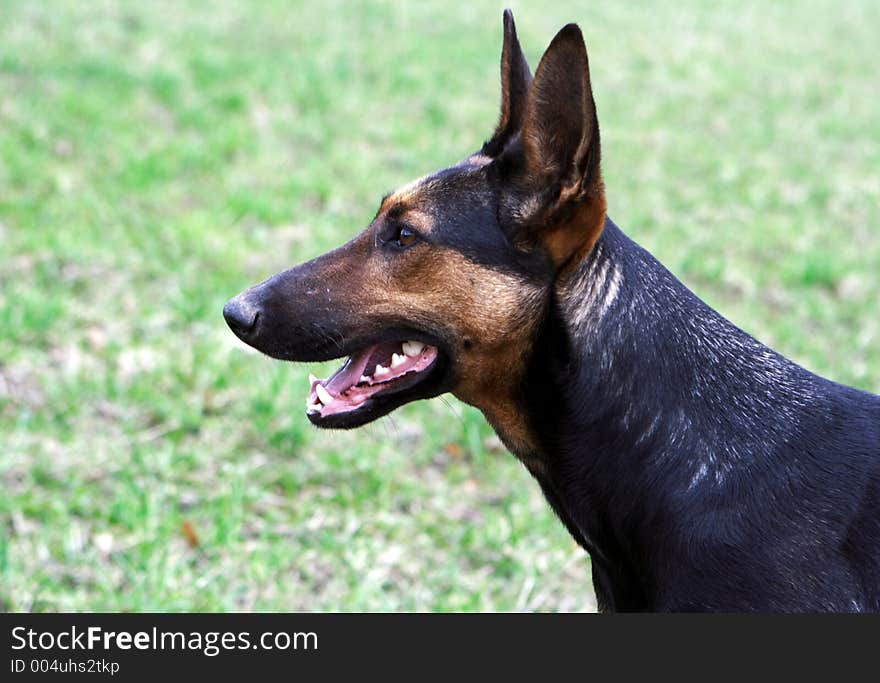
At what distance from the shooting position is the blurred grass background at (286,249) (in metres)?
4.67

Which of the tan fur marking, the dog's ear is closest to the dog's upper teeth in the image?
A: the tan fur marking

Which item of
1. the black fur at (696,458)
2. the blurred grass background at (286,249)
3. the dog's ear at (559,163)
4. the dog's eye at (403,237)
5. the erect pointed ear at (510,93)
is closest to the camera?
the black fur at (696,458)

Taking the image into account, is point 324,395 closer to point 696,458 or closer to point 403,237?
point 403,237

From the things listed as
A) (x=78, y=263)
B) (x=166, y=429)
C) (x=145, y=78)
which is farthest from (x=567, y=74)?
(x=145, y=78)

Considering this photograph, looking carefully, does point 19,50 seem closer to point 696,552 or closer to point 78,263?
point 78,263

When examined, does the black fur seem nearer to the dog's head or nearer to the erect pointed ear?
the dog's head

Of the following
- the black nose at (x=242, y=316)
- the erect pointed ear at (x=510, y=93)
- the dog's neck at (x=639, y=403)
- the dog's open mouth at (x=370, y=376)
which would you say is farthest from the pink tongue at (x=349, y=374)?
the erect pointed ear at (x=510, y=93)

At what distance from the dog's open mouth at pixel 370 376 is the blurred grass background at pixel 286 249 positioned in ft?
4.38

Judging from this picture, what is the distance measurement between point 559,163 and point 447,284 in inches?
19.1

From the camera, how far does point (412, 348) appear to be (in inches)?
133

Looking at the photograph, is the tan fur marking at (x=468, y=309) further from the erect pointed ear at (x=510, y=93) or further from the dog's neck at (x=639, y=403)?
the erect pointed ear at (x=510, y=93)

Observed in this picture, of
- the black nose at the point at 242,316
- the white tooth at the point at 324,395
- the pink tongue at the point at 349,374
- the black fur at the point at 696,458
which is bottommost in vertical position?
the black fur at the point at 696,458

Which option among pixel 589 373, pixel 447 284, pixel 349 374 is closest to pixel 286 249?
pixel 349 374

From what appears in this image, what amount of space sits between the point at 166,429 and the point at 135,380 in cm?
47
